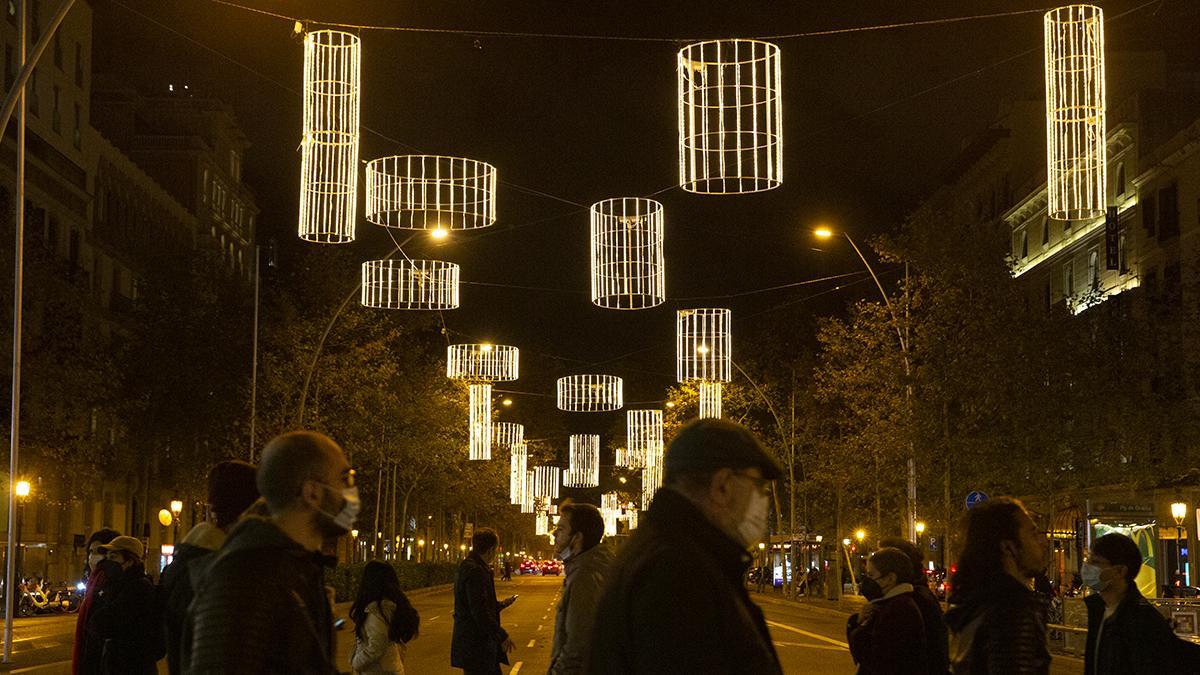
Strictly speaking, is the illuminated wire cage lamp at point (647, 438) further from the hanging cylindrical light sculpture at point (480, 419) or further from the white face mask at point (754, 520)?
the white face mask at point (754, 520)

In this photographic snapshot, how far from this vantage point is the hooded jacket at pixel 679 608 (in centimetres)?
368

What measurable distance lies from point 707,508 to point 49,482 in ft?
150

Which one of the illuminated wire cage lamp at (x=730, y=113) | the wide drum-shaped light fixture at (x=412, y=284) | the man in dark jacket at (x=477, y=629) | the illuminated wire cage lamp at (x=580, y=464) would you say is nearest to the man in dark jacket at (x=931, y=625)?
the man in dark jacket at (x=477, y=629)

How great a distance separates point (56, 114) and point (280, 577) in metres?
58.6

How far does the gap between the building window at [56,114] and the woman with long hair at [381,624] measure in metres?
51.1

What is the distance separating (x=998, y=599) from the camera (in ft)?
20.6

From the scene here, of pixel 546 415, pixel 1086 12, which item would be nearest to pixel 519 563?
pixel 546 415

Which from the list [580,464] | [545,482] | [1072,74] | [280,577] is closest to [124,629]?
[280,577]

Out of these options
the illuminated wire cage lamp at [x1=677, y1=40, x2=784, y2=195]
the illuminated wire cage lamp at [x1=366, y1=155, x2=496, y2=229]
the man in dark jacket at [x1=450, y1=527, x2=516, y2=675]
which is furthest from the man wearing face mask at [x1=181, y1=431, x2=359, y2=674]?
the illuminated wire cage lamp at [x1=366, y1=155, x2=496, y2=229]

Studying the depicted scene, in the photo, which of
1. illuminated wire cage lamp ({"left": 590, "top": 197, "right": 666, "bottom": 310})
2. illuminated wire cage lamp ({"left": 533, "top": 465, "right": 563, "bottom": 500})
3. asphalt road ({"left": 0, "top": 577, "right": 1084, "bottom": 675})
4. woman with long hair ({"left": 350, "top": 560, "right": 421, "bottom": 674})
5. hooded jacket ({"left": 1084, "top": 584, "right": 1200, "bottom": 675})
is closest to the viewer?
hooded jacket ({"left": 1084, "top": 584, "right": 1200, "bottom": 675})

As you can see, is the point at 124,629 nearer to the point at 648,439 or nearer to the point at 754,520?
the point at 754,520

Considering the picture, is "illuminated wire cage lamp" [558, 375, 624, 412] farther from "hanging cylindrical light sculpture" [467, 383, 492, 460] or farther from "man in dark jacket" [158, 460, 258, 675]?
"man in dark jacket" [158, 460, 258, 675]

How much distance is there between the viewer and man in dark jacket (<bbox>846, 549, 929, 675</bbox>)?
8.23 metres

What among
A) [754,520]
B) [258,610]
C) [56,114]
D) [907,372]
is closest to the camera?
[754,520]
